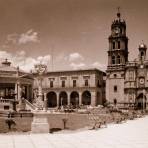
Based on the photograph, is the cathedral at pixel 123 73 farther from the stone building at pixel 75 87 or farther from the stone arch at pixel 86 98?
the stone arch at pixel 86 98

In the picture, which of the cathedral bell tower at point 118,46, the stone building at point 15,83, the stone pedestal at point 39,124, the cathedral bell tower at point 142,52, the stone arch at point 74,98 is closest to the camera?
the stone pedestal at point 39,124

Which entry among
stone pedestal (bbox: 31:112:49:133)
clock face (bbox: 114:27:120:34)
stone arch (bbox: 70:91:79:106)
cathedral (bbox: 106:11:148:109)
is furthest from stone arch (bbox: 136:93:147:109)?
stone pedestal (bbox: 31:112:49:133)

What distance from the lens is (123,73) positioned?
5925 centimetres

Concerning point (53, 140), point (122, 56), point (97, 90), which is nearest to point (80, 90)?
point (97, 90)

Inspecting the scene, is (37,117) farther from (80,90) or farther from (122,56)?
(80,90)

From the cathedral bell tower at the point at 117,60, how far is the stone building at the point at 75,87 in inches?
168

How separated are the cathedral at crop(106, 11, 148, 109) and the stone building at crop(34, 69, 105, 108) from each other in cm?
435

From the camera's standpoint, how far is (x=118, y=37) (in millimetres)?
59219

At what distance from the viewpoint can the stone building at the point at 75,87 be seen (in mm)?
63688

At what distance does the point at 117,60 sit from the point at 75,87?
10309 mm

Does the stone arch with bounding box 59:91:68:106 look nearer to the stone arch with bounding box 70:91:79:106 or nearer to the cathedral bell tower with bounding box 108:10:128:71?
the stone arch with bounding box 70:91:79:106

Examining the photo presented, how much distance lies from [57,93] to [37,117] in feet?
166

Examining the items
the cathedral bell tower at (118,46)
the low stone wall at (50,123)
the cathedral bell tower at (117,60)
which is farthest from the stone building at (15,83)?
the cathedral bell tower at (118,46)

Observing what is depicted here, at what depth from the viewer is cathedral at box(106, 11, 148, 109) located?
58.0 meters
